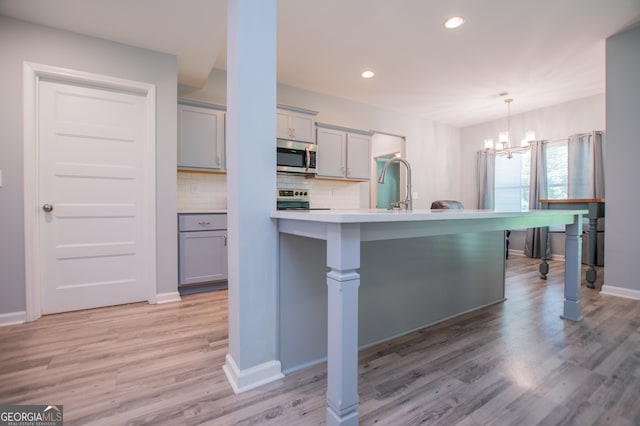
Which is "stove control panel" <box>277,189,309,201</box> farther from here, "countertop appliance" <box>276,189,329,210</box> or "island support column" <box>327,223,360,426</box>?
"island support column" <box>327,223,360,426</box>

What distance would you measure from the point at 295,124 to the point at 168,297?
2.55m

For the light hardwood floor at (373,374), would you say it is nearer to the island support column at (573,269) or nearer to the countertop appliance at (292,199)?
the island support column at (573,269)

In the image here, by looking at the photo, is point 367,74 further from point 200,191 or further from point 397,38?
point 200,191

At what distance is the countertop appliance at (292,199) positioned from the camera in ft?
12.4

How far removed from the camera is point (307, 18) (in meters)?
2.72

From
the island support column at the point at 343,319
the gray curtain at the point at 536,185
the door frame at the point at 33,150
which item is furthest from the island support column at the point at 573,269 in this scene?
the door frame at the point at 33,150

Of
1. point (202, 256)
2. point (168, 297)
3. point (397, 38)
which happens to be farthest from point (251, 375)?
point (397, 38)

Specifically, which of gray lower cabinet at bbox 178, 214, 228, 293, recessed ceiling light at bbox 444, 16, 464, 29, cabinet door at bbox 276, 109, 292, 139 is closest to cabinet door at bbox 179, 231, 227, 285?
gray lower cabinet at bbox 178, 214, 228, 293

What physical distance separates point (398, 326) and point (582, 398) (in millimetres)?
935

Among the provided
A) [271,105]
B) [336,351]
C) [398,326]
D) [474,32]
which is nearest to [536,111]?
[474,32]

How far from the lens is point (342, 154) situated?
4.45 metres

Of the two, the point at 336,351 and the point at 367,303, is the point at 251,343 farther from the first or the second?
the point at 367,303

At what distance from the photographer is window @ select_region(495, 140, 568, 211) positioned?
5035 mm

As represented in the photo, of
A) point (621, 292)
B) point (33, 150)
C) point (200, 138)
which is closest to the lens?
point (33, 150)
